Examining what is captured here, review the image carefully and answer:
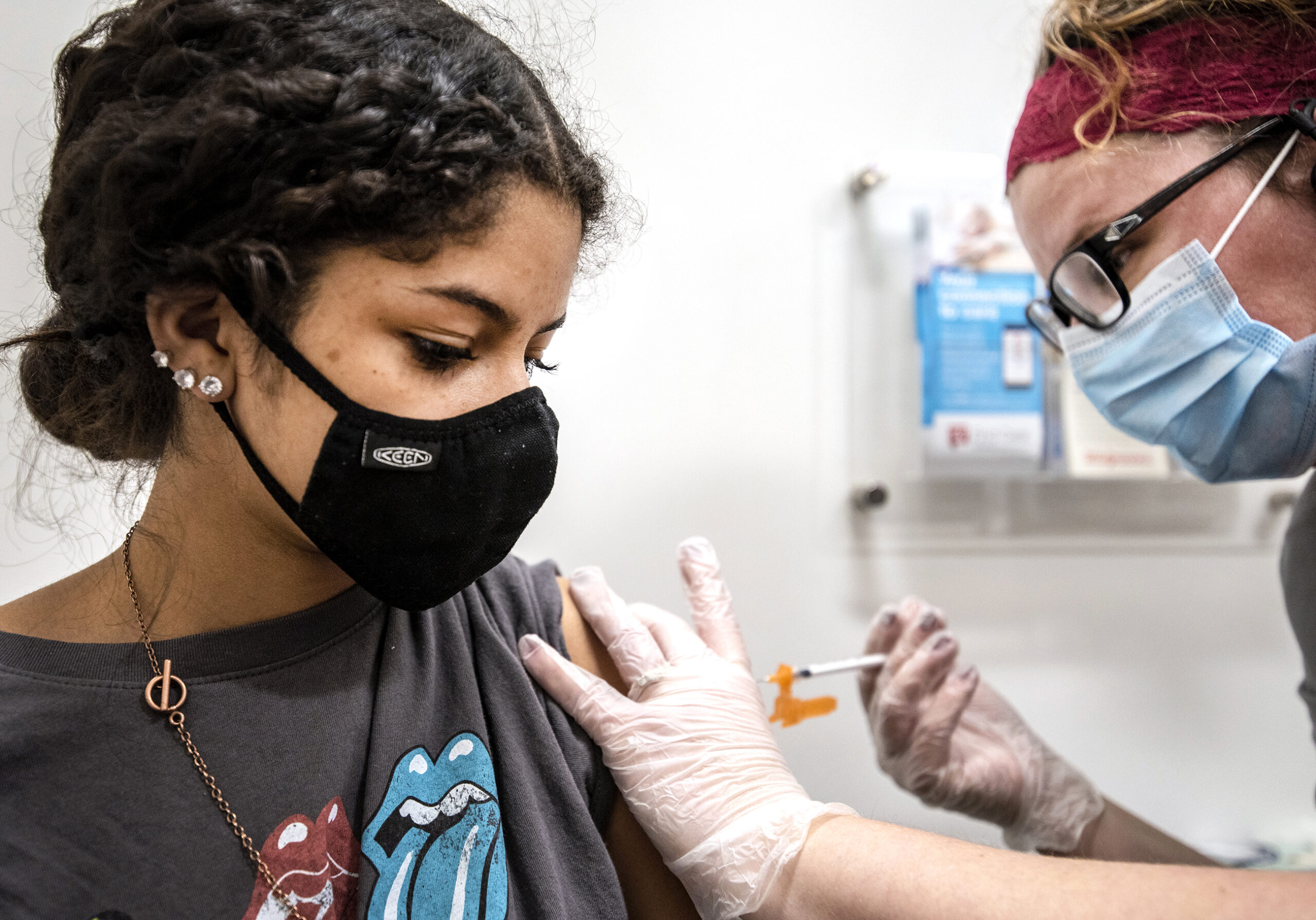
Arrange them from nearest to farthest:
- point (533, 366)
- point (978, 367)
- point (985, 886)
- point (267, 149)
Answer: point (267, 149), point (985, 886), point (533, 366), point (978, 367)

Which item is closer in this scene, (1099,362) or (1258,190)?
(1258,190)

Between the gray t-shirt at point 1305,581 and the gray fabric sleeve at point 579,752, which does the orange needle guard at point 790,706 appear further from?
the gray t-shirt at point 1305,581

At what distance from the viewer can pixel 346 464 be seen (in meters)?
0.70

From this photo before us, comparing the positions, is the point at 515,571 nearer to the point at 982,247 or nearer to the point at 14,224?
the point at 14,224

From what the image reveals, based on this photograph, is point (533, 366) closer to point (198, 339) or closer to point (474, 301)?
point (474, 301)

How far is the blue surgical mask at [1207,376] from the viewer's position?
983mm

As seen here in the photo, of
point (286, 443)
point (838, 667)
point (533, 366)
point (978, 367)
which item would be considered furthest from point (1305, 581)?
point (286, 443)

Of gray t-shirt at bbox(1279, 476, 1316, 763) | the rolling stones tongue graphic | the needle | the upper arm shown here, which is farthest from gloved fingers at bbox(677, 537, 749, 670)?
gray t-shirt at bbox(1279, 476, 1316, 763)

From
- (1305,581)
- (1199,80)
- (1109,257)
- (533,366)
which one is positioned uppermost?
(1199,80)

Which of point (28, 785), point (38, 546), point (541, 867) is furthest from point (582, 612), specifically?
point (38, 546)

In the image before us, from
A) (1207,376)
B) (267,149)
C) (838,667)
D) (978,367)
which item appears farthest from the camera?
(978,367)

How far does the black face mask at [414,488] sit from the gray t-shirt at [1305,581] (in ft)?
4.02

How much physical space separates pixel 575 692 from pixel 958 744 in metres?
0.82

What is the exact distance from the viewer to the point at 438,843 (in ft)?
2.59
